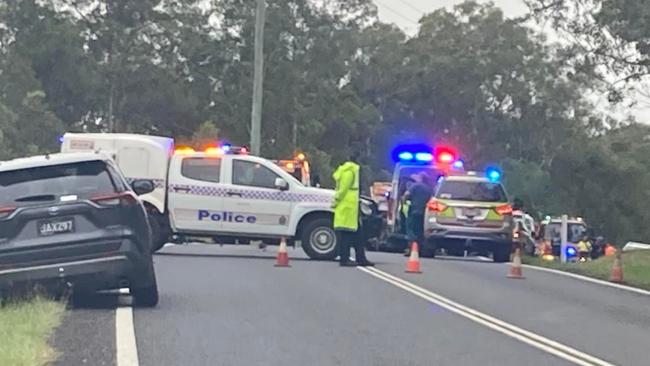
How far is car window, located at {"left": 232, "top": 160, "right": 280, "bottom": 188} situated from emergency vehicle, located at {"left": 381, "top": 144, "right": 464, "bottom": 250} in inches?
248

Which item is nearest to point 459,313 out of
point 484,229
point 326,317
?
point 326,317

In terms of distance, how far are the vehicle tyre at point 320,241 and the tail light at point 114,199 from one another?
10.6 metres

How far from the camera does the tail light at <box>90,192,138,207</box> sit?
13.0 m

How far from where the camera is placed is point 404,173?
102 ft

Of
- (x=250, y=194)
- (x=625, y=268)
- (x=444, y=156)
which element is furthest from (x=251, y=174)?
(x=444, y=156)

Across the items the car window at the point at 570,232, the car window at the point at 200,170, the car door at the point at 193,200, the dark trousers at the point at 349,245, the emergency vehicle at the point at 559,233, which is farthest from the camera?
the car window at the point at 570,232

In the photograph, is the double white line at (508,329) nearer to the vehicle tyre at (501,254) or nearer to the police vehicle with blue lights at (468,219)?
the police vehicle with blue lights at (468,219)

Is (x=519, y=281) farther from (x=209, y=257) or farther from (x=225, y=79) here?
(x=225, y=79)

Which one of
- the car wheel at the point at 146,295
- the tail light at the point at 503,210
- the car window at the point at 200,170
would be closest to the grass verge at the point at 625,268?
the tail light at the point at 503,210

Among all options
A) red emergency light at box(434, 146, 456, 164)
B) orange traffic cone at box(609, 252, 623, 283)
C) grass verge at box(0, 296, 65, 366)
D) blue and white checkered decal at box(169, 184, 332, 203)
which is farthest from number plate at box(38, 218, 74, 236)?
red emergency light at box(434, 146, 456, 164)

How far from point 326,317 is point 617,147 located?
49336 millimetres

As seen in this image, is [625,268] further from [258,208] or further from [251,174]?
[251,174]

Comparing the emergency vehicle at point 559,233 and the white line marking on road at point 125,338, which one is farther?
the emergency vehicle at point 559,233

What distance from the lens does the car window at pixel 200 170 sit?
24156 mm
